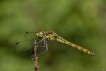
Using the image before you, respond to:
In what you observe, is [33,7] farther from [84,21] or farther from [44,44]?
[44,44]

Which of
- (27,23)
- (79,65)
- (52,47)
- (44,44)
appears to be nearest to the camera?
(44,44)

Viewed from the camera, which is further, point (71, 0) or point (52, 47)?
point (71, 0)

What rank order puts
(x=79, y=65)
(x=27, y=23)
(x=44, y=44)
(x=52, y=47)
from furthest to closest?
(x=79, y=65) → (x=27, y=23) → (x=52, y=47) → (x=44, y=44)

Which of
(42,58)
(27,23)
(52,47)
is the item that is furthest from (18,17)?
(52,47)

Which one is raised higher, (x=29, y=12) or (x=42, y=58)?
(x=29, y=12)

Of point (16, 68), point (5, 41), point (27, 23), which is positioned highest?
point (27, 23)

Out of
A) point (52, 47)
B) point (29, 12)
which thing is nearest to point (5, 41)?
point (29, 12)
